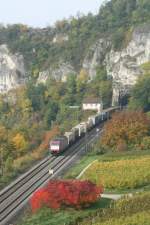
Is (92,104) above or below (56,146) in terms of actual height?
above

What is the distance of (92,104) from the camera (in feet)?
340

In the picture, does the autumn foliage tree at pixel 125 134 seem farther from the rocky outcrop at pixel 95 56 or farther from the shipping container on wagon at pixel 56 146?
the rocky outcrop at pixel 95 56

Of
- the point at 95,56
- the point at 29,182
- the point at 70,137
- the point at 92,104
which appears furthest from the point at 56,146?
the point at 95,56

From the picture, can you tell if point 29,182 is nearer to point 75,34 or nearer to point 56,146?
point 56,146

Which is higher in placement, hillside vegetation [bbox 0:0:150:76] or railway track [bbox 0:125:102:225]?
hillside vegetation [bbox 0:0:150:76]

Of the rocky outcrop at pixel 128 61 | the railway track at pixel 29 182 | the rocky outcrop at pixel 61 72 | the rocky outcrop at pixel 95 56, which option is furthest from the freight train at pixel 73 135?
the rocky outcrop at pixel 61 72

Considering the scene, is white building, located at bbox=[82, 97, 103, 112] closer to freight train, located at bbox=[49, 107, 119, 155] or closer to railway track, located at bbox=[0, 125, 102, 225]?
freight train, located at bbox=[49, 107, 119, 155]

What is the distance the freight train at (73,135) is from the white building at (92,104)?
860 cm

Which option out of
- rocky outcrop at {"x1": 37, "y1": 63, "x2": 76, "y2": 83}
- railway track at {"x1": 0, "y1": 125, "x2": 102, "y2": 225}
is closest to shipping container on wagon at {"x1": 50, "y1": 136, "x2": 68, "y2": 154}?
railway track at {"x1": 0, "y1": 125, "x2": 102, "y2": 225}

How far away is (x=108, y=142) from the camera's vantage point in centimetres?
6178

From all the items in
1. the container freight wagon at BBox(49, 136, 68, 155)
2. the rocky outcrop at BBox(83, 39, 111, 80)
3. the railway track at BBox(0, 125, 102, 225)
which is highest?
the rocky outcrop at BBox(83, 39, 111, 80)

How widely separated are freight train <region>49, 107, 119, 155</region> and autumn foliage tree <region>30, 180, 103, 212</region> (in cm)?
1948

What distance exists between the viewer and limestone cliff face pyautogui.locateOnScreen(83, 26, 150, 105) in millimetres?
111794

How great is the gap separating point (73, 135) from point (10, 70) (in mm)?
76906
